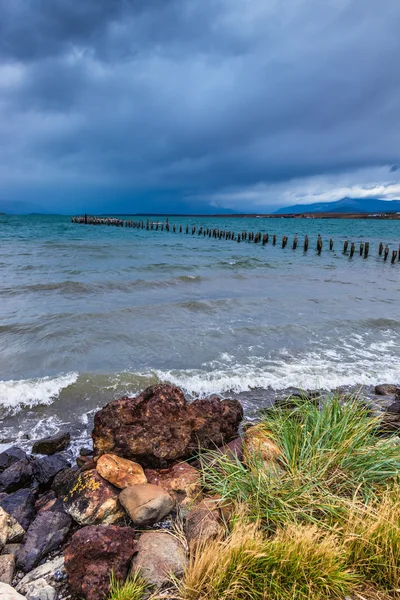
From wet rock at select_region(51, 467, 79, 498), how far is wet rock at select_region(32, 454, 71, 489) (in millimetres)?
144

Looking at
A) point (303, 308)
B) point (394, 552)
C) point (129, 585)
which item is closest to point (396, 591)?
point (394, 552)

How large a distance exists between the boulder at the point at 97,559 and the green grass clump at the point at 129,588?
0.07 m

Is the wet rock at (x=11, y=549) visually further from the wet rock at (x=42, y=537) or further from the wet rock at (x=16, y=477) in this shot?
the wet rock at (x=16, y=477)

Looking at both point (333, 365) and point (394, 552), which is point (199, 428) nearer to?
point (394, 552)

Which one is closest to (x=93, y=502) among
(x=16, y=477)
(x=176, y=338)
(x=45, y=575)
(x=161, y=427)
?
(x=45, y=575)

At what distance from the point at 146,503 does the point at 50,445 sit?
2.52 meters

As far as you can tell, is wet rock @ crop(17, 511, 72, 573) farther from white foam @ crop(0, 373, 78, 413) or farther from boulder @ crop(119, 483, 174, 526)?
white foam @ crop(0, 373, 78, 413)

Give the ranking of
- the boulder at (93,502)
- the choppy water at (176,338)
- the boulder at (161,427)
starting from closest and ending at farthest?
1. the boulder at (93,502)
2. the boulder at (161,427)
3. the choppy water at (176,338)

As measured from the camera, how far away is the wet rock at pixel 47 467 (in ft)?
14.7

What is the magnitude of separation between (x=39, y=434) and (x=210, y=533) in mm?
3980

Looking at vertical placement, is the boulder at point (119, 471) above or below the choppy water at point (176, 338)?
above

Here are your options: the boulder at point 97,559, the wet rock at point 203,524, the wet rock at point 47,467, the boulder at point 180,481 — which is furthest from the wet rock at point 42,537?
the wet rock at point 203,524

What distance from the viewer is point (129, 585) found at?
8.23 ft

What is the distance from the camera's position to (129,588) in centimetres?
247
